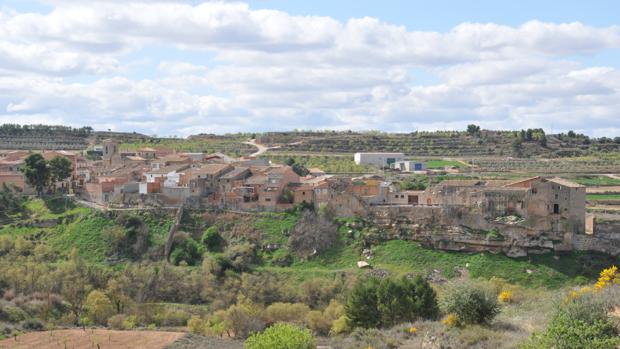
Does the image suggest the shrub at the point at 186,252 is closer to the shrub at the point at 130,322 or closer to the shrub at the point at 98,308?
the shrub at the point at 98,308

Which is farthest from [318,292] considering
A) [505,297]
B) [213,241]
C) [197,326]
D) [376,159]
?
[376,159]

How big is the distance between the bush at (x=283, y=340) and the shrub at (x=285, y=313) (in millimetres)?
10397

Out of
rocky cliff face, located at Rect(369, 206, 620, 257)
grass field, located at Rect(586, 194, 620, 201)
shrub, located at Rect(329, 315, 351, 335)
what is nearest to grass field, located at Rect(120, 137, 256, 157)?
grass field, located at Rect(586, 194, 620, 201)

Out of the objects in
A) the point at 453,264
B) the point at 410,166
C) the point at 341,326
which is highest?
the point at 410,166

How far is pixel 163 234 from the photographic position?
176ft

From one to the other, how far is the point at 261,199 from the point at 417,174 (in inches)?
897

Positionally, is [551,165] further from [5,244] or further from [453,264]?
[5,244]

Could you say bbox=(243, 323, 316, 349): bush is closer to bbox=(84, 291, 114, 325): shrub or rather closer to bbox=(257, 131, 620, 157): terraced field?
bbox=(84, 291, 114, 325): shrub

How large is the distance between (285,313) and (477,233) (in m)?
14.2

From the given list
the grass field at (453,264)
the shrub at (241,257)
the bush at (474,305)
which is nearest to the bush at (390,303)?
the bush at (474,305)

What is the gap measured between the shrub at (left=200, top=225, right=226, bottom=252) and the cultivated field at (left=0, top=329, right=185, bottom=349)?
13.5m

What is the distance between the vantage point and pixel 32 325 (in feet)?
134

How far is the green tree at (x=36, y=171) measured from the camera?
60803 millimetres

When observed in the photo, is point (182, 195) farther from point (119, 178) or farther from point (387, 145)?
point (387, 145)
